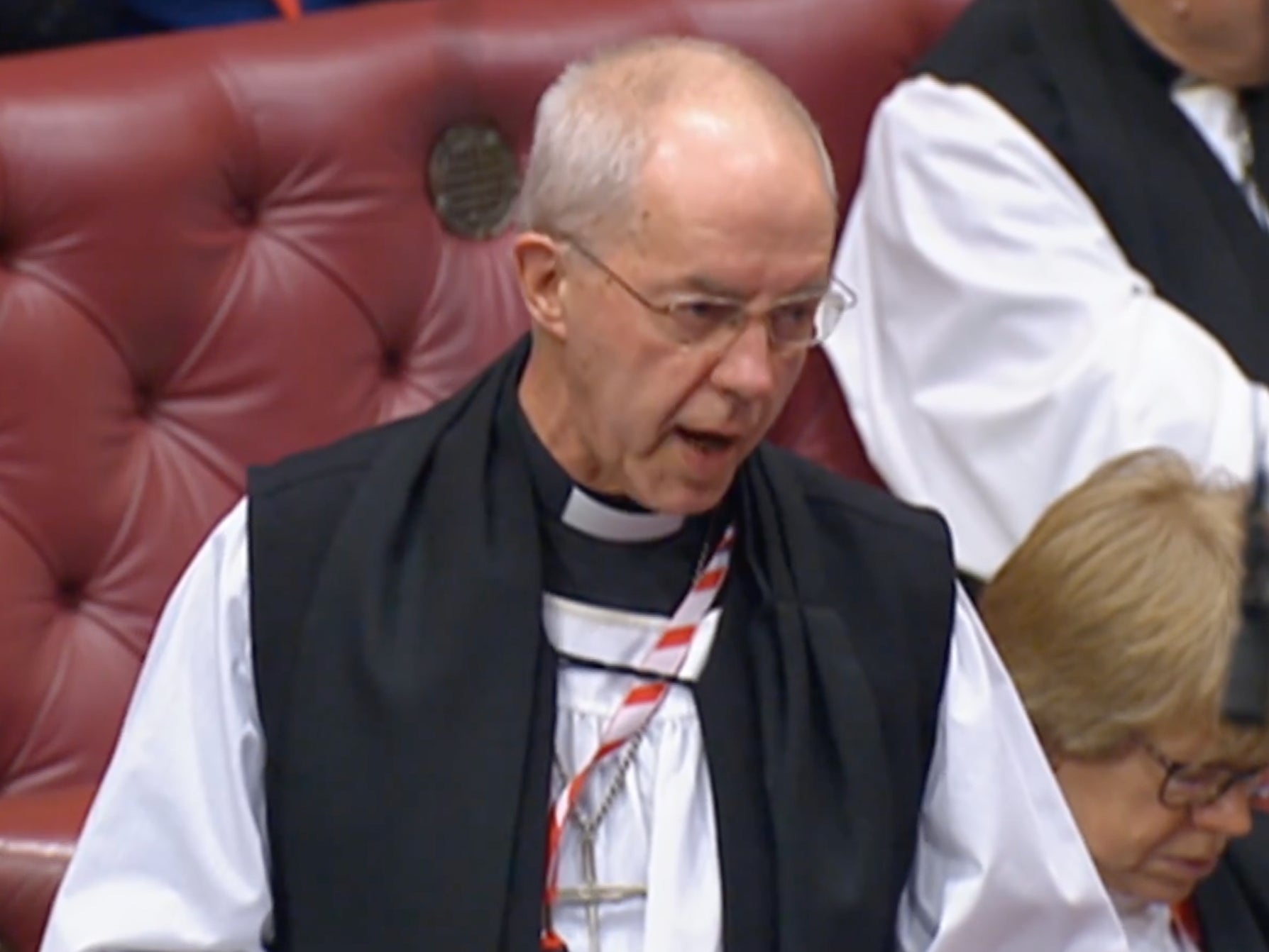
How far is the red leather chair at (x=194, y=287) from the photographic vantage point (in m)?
2.19

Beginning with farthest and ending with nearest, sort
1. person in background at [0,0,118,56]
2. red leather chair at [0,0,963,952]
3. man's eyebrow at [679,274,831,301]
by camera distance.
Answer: person in background at [0,0,118,56] → red leather chair at [0,0,963,952] → man's eyebrow at [679,274,831,301]

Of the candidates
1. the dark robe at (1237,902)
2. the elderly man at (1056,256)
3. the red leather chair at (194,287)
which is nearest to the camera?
the dark robe at (1237,902)

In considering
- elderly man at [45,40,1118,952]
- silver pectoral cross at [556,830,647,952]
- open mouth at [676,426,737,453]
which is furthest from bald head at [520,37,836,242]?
silver pectoral cross at [556,830,647,952]

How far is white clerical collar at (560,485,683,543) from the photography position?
5.67 ft

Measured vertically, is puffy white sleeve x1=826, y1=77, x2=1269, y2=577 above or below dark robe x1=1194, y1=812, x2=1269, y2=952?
above

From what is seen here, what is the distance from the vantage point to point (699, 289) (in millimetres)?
1583

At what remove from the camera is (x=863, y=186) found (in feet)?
8.07

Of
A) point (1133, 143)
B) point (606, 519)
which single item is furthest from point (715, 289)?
point (1133, 143)

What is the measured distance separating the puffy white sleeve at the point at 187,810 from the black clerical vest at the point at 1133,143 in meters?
0.98

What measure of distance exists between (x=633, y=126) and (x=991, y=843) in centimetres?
50

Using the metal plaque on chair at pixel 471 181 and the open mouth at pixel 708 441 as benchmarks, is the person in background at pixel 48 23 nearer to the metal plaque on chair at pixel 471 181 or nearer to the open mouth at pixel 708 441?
the metal plaque on chair at pixel 471 181

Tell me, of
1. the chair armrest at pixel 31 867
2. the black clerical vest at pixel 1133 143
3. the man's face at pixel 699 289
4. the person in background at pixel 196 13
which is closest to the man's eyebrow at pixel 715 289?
the man's face at pixel 699 289

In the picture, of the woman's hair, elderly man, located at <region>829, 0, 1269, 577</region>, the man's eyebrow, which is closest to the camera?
the man's eyebrow

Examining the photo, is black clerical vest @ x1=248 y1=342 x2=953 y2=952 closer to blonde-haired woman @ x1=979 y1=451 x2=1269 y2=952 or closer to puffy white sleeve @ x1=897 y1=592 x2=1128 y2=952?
puffy white sleeve @ x1=897 y1=592 x2=1128 y2=952
